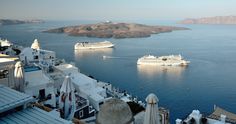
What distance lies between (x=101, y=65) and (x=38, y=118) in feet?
92.9

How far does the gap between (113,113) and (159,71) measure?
27722mm

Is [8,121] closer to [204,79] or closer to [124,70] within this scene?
[204,79]

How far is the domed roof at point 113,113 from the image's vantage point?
12.4ft

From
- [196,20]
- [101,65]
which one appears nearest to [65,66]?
[101,65]

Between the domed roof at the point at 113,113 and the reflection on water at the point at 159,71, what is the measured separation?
79.2ft

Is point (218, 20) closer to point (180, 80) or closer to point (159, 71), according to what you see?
point (159, 71)

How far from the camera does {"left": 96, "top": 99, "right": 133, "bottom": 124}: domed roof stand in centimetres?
379

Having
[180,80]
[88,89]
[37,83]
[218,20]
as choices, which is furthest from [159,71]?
[218,20]

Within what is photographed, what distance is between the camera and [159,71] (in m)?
31.1

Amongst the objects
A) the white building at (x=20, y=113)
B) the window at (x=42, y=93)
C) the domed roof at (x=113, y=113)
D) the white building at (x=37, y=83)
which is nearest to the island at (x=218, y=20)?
the white building at (x=37, y=83)

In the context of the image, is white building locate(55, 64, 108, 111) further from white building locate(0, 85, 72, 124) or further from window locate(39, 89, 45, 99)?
white building locate(0, 85, 72, 124)

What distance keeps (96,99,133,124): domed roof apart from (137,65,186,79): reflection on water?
24.2 meters

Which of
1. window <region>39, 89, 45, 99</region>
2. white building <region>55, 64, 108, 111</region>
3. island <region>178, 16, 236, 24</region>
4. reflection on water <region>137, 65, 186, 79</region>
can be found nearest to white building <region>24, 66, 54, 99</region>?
window <region>39, 89, 45, 99</region>

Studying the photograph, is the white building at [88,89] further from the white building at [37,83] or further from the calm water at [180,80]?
the calm water at [180,80]
